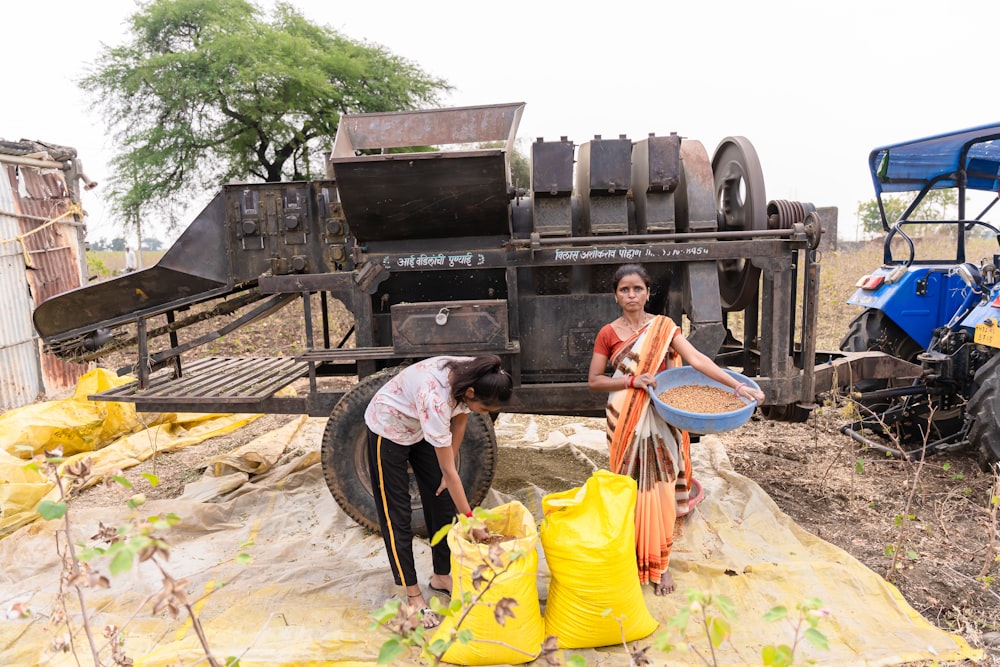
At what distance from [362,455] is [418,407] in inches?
47.2

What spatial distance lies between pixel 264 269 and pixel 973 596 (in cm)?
417

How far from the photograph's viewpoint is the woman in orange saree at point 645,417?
316 centimetres

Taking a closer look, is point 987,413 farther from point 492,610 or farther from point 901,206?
point 901,206

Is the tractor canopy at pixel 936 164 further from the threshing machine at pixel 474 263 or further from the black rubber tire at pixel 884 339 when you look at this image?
the threshing machine at pixel 474 263

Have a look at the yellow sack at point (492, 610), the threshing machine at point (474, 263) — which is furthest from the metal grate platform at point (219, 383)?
the yellow sack at point (492, 610)

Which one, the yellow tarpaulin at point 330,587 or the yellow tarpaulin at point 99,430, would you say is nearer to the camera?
the yellow tarpaulin at point 330,587

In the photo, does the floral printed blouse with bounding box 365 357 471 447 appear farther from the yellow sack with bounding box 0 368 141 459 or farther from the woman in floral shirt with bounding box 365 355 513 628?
the yellow sack with bounding box 0 368 141 459

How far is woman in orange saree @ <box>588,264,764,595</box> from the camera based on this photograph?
10.4 feet

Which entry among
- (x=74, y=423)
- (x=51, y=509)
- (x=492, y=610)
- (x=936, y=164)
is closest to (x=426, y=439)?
(x=492, y=610)

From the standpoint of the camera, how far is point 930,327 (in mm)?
5258

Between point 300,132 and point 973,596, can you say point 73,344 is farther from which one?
point 300,132

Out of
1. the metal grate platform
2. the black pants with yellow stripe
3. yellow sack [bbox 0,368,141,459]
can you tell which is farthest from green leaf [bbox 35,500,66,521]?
yellow sack [bbox 0,368,141,459]

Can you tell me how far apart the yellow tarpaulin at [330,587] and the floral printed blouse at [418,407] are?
92 centimetres

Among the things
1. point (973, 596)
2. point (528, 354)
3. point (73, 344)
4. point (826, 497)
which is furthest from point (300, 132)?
point (973, 596)
